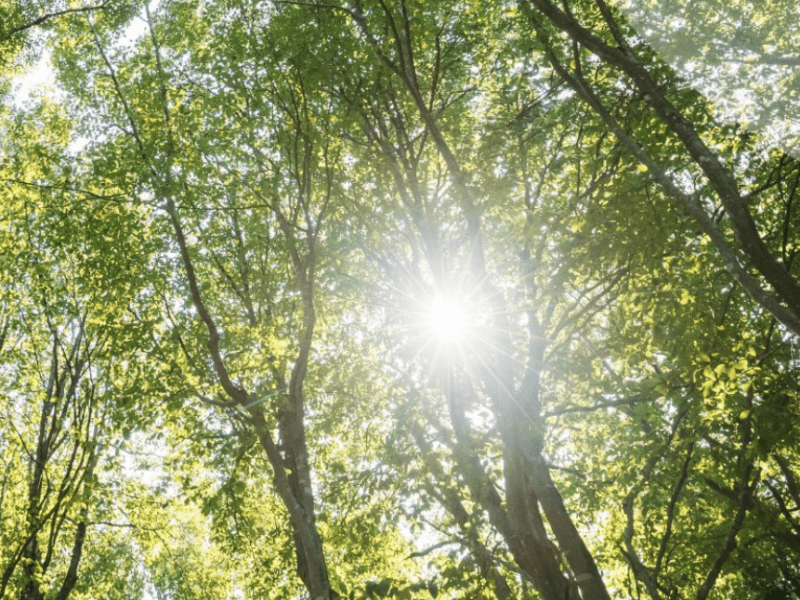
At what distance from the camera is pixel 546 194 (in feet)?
32.6

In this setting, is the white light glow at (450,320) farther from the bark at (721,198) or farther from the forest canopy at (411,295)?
the bark at (721,198)

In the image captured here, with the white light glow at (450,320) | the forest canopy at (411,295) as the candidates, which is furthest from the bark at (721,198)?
the white light glow at (450,320)

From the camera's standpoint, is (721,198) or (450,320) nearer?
(721,198)

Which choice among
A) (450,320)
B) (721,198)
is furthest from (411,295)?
(721,198)

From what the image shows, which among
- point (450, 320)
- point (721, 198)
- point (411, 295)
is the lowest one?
point (721, 198)

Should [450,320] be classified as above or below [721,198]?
above

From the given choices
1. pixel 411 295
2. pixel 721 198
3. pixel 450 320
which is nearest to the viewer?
pixel 721 198

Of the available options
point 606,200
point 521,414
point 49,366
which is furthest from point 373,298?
point 49,366

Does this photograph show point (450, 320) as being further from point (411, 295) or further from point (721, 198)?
point (721, 198)

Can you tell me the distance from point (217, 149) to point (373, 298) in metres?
4.29

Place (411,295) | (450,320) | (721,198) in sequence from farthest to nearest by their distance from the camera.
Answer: (411,295)
(450,320)
(721,198)

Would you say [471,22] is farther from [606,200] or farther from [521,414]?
[521,414]

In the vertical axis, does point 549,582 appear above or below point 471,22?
below

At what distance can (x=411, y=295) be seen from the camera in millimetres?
9805
